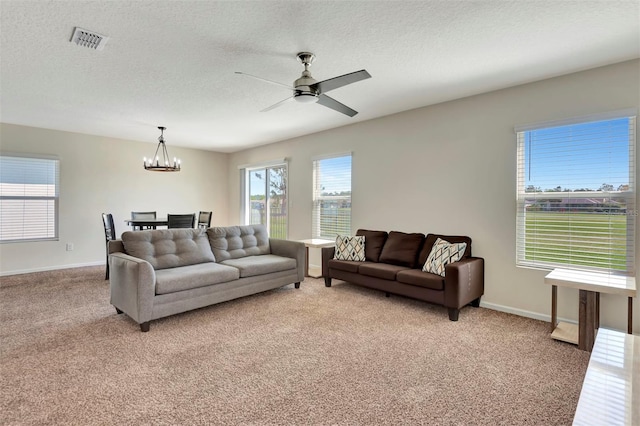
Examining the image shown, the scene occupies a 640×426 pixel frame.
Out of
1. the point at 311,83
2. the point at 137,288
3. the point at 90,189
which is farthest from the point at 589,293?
the point at 90,189

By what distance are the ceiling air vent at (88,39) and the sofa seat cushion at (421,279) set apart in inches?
144

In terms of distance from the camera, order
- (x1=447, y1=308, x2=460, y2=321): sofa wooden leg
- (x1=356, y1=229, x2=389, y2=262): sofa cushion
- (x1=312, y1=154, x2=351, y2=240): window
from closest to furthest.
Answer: (x1=447, y1=308, x2=460, y2=321): sofa wooden leg
(x1=356, y1=229, x2=389, y2=262): sofa cushion
(x1=312, y1=154, x2=351, y2=240): window

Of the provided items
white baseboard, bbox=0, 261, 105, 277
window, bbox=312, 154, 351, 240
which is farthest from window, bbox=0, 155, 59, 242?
window, bbox=312, 154, 351, 240

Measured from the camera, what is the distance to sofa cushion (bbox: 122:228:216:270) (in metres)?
3.61

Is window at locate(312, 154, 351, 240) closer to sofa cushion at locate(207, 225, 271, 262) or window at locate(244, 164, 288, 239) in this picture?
window at locate(244, 164, 288, 239)

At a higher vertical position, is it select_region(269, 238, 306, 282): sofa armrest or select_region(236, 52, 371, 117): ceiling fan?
select_region(236, 52, 371, 117): ceiling fan

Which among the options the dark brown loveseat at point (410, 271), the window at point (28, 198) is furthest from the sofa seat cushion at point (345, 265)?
the window at point (28, 198)

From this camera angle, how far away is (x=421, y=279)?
3.51 meters

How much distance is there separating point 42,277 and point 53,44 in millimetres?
4159

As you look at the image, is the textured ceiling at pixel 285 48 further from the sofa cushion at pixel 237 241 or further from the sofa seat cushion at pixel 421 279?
the sofa seat cushion at pixel 421 279

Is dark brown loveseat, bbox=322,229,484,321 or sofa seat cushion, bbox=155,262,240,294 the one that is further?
dark brown loveseat, bbox=322,229,484,321

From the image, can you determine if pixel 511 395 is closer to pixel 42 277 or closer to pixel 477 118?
pixel 477 118

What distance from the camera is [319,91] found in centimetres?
273

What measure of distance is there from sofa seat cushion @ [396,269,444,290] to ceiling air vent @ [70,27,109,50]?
12.0 feet
